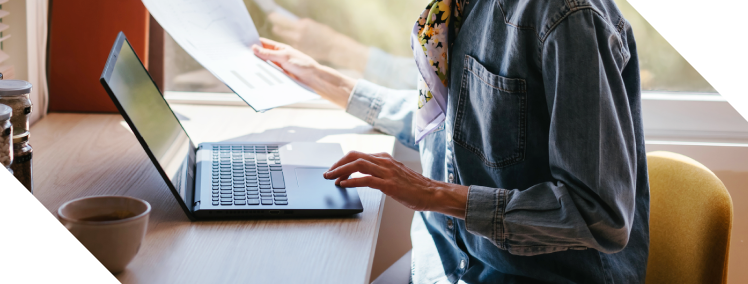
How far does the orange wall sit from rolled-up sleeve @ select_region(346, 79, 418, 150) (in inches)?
20.0

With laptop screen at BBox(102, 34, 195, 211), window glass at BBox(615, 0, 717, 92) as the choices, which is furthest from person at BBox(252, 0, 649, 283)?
window glass at BBox(615, 0, 717, 92)

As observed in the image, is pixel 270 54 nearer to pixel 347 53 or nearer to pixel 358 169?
pixel 347 53

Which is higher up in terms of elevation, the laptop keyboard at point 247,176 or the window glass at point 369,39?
the window glass at point 369,39

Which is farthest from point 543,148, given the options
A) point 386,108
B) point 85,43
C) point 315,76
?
point 85,43

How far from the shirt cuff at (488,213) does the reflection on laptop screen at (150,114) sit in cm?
39

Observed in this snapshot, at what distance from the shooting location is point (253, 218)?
0.71 metres

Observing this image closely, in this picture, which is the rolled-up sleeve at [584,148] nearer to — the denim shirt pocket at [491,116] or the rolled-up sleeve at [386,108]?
the denim shirt pocket at [491,116]

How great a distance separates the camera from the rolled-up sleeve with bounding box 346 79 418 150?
3.69 ft

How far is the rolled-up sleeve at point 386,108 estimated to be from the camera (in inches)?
44.3

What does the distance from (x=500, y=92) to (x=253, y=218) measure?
385mm

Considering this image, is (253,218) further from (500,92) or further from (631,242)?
(631,242)

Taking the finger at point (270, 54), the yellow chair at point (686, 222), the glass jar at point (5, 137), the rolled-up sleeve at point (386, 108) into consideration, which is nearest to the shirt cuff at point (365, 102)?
the rolled-up sleeve at point (386, 108)

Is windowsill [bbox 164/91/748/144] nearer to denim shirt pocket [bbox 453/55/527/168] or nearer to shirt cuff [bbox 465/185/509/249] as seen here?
denim shirt pocket [bbox 453/55/527/168]

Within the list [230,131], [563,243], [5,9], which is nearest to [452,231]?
[563,243]
